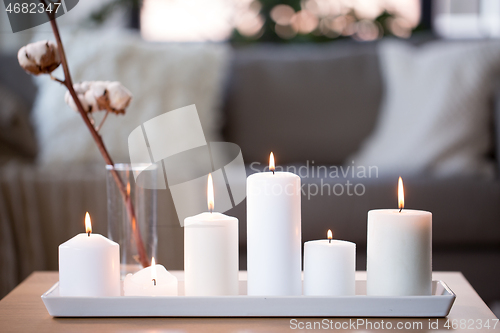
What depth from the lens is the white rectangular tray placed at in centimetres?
56

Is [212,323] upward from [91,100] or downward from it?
downward

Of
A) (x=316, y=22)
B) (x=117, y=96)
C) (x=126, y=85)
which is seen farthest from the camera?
(x=316, y=22)

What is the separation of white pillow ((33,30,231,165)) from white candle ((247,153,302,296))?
44.0 inches

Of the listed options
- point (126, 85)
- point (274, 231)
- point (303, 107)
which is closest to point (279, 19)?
point (303, 107)

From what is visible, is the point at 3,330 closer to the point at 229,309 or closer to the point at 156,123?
the point at 229,309

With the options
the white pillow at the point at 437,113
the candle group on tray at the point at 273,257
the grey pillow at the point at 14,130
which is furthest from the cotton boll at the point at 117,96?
the grey pillow at the point at 14,130

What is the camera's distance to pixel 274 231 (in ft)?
1.95

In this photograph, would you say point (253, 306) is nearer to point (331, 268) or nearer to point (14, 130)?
point (331, 268)

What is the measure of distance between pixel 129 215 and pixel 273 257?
0.85 ft

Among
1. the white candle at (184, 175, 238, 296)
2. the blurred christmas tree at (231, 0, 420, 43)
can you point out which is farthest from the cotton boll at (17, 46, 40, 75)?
the blurred christmas tree at (231, 0, 420, 43)

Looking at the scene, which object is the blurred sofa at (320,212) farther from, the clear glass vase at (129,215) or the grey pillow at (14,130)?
the clear glass vase at (129,215)

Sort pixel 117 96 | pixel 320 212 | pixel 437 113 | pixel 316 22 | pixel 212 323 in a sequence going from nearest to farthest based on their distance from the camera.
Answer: pixel 212 323
pixel 117 96
pixel 320 212
pixel 437 113
pixel 316 22

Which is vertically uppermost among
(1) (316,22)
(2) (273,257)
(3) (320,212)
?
(1) (316,22)

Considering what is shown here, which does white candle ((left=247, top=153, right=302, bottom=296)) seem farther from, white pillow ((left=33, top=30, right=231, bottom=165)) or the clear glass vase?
white pillow ((left=33, top=30, right=231, bottom=165))
